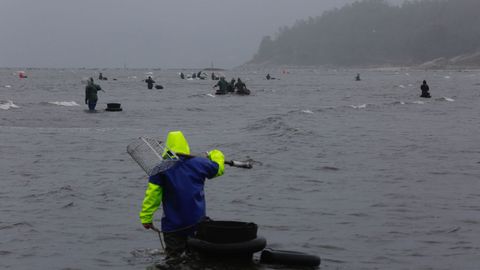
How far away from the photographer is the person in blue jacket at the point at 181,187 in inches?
325

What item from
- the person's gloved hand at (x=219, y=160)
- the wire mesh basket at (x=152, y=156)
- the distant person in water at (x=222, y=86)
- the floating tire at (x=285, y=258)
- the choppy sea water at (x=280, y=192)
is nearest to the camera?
the wire mesh basket at (x=152, y=156)

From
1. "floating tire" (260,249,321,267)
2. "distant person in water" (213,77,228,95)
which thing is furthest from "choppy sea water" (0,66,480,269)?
"distant person in water" (213,77,228,95)

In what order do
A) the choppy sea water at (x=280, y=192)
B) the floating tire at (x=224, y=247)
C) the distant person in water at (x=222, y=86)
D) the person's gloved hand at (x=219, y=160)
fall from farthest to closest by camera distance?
the distant person in water at (x=222, y=86) → the choppy sea water at (x=280, y=192) → the floating tire at (x=224, y=247) → the person's gloved hand at (x=219, y=160)

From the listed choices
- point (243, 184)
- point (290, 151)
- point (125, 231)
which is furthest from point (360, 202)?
point (290, 151)

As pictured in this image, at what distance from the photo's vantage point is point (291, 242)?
10.9 m

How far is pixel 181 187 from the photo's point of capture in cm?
832

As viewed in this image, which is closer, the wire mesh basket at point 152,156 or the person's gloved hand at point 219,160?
the wire mesh basket at point 152,156

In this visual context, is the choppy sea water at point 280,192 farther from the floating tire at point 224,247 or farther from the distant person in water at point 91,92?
the distant person in water at point 91,92

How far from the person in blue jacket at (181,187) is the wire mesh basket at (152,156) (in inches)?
2.1

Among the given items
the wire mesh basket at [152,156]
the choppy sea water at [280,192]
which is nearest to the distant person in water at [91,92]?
A: the choppy sea water at [280,192]

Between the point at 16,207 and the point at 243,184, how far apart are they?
5135mm

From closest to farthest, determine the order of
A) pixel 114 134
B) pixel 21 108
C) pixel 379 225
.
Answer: pixel 379 225, pixel 114 134, pixel 21 108

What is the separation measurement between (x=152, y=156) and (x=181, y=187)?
2.22 ft

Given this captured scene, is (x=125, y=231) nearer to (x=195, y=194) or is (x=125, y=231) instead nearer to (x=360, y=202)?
(x=195, y=194)
